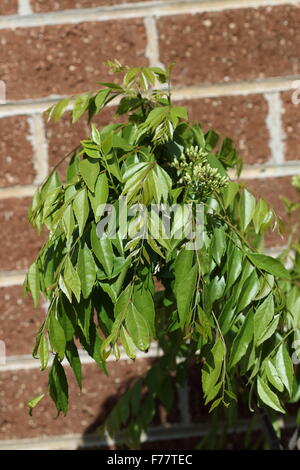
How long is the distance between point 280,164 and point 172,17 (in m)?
0.33

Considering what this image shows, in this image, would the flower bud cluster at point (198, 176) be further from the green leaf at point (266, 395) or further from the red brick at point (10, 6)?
the red brick at point (10, 6)

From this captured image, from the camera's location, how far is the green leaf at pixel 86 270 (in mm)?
803

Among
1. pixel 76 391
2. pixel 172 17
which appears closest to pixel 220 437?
pixel 76 391

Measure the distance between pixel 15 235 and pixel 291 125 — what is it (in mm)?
538

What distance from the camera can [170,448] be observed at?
141 cm

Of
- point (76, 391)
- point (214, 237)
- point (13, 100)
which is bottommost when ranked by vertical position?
point (76, 391)

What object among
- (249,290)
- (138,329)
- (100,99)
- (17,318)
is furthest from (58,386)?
(17,318)

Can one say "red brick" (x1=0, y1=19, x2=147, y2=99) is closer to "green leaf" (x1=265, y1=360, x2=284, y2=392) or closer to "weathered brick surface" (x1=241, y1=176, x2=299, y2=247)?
"weathered brick surface" (x1=241, y1=176, x2=299, y2=247)

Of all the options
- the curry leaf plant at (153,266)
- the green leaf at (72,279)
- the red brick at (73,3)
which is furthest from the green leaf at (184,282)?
the red brick at (73,3)

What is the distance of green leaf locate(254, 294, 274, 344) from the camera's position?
81 cm

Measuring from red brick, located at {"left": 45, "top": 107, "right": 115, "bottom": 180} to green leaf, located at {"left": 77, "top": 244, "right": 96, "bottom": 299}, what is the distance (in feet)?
1.82

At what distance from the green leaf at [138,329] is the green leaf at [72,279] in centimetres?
Result: 6

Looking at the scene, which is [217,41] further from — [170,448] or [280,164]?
[170,448]
